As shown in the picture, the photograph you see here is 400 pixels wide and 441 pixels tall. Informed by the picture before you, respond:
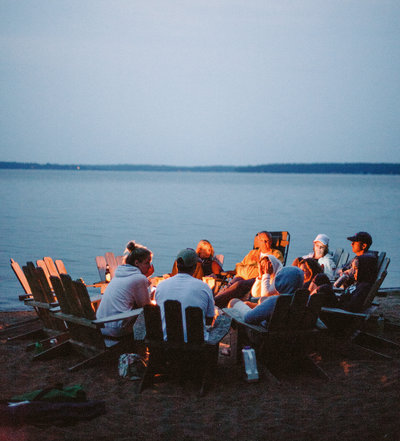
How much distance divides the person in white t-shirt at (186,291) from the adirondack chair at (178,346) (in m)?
0.08

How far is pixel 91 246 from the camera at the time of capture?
1983cm

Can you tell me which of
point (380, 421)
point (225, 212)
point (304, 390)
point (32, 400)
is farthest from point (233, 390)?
point (225, 212)

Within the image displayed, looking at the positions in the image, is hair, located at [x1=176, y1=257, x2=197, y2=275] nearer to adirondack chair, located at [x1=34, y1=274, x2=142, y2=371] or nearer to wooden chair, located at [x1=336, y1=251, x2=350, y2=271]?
adirondack chair, located at [x1=34, y1=274, x2=142, y2=371]

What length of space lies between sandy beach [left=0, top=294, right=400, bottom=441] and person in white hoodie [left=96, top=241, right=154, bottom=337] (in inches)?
17.0

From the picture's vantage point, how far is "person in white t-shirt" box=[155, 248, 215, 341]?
483 cm

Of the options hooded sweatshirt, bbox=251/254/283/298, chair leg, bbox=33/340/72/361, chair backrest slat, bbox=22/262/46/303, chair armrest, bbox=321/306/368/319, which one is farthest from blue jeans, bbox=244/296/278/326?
chair backrest slat, bbox=22/262/46/303

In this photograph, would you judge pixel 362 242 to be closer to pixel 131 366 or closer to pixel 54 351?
pixel 131 366

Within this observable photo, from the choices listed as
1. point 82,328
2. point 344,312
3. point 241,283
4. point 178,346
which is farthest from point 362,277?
point 82,328

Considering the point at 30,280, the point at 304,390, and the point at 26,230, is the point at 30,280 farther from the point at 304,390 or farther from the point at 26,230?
the point at 26,230

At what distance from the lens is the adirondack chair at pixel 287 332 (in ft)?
16.4

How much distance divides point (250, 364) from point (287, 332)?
1.57 feet

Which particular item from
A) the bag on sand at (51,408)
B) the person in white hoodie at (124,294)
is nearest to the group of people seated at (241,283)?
the person in white hoodie at (124,294)

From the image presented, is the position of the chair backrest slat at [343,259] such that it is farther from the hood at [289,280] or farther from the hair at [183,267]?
the hair at [183,267]

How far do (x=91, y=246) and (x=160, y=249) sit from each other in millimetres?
2620
